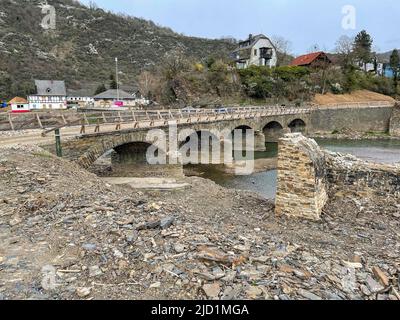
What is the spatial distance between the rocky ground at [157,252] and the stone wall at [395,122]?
47.7m

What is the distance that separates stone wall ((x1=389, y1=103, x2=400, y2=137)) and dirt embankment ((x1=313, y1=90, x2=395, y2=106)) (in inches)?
412

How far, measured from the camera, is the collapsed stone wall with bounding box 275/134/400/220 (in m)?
10.3

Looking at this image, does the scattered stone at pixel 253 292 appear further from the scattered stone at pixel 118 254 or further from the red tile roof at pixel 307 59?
the red tile roof at pixel 307 59

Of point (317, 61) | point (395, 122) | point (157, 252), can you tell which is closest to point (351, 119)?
point (395, 122)

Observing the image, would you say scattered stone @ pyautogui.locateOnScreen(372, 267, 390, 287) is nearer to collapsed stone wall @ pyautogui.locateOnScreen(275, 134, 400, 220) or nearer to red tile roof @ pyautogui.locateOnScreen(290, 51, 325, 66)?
collapsed stone wall @ pyautogui.locateOnScreen(275, 134, 400, 220)

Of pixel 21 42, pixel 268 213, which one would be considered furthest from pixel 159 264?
pixel 21 42

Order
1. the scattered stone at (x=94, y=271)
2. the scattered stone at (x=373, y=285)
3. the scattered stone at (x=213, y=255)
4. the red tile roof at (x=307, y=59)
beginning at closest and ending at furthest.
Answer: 1. the scattered stone at (x=94, y=271)
2. the scattered stone at (x=373, y=285)
3. the scattered stone at (x=213, y=255)
4. the red tile roof at (x=307, y=59)

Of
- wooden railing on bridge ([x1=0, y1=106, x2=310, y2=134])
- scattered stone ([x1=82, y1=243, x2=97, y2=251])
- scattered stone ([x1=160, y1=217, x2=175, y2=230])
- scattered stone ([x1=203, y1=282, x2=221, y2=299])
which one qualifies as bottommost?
scattered stone ([x1=203, y1=282, x2=221, y2=299])

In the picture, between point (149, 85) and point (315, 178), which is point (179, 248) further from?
point (149, 85)

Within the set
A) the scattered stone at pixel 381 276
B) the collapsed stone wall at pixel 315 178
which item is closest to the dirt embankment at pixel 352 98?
the collapsed stone wall at pixel 315 178

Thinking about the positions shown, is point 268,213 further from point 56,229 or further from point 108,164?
point 108,164

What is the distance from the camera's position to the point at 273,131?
47.1m

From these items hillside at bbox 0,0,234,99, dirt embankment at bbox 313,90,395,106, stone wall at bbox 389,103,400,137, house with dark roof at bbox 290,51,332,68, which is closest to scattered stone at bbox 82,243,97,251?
stone wall at bbox 389,103,400,137

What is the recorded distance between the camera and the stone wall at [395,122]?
5030cm
